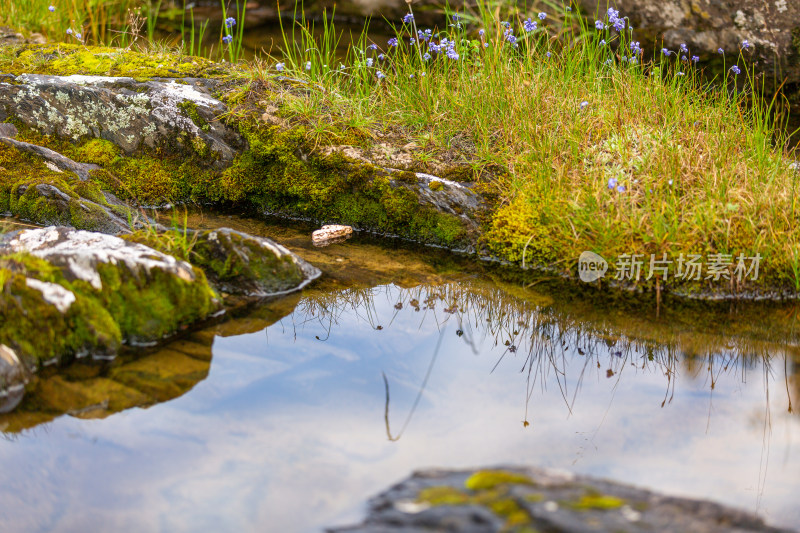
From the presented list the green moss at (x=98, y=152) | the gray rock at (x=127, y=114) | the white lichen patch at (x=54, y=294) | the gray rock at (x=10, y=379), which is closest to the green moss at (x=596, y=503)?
the gray rock at (x=10, y=379)

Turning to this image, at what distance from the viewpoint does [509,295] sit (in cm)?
453

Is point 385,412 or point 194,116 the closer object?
point 385,412

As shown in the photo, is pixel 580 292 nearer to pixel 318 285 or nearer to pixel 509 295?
pixel 509 295

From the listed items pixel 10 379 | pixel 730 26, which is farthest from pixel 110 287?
pixel 730 26

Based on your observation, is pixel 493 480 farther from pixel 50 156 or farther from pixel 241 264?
pixel 50 156

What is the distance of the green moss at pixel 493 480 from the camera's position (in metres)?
2.32

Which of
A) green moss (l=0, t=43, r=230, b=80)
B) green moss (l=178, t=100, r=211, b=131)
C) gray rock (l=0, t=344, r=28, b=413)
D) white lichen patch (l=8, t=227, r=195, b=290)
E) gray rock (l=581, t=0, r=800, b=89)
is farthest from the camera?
gray rock (l=581, t=0, r=800, b=89)

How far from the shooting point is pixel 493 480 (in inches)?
92.8

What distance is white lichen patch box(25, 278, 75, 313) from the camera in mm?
3424

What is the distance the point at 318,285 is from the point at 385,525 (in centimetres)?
248

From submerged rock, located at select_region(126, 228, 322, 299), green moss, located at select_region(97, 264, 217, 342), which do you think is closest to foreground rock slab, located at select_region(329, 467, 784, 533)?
green moss, located at select_region(97, 264, 217, 342)

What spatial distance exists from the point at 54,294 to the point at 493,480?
2.35 meters

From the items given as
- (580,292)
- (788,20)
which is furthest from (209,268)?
(788,20)

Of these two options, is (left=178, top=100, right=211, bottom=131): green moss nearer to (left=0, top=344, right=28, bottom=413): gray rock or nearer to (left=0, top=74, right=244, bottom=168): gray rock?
(left=0, top=74, right=244, bottom=168): gray rock
